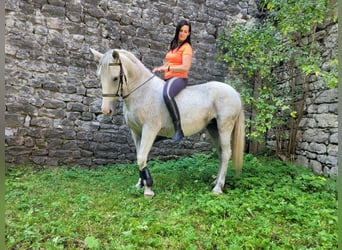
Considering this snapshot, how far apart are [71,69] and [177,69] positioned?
2.28 metres

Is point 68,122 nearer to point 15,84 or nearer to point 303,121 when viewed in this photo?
point 15,84

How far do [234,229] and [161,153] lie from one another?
3.14 m

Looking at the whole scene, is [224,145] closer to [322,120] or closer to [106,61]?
[106,61]

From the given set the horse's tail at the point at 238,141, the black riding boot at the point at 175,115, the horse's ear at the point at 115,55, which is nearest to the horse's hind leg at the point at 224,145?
the horse's tail at the point at 238,141

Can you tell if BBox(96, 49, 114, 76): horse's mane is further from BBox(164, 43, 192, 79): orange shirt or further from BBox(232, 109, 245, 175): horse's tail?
BBox(232, 109, 245, 175): horse's tail

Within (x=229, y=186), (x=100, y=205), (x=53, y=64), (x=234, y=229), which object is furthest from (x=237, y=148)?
(x=53, y=64)

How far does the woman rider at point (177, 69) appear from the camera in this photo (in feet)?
10.7

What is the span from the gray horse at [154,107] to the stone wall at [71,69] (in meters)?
1.63

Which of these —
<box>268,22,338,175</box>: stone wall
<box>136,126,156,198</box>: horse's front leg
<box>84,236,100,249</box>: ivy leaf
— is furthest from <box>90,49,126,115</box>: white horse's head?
<box>268,22,338,175</box>: stone wall

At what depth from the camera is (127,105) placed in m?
3.26

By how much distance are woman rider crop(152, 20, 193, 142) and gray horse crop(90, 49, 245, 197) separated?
0.23 feet

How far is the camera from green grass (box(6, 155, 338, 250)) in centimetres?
216

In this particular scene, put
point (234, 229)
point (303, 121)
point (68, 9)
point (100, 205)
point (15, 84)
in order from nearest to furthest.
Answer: point (234, 229) → point (100, 205) → point (15, 84) → point (68, 9) → point (303, 121)

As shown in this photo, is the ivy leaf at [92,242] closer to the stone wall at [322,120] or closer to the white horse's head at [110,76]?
the white horse's head at [110,76]
